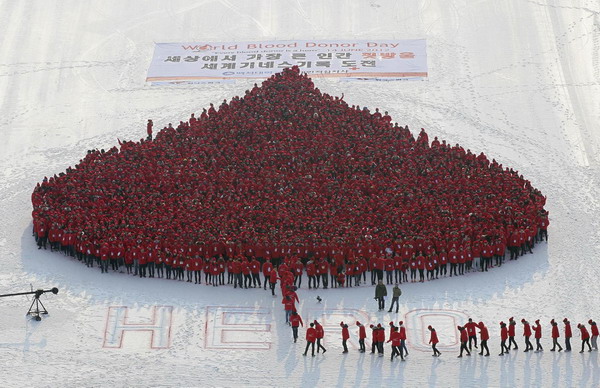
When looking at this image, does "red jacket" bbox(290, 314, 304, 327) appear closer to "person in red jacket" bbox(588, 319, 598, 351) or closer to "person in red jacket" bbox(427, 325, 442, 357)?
"person in red jacket" bbox(427, 325, 442, 357)

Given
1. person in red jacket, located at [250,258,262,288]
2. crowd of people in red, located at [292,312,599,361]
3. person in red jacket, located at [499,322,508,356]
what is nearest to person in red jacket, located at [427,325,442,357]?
crowd of people in red, located at [292,312,599,361]

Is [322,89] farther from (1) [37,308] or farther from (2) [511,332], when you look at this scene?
(2) [511,332]

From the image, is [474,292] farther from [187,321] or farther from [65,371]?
[65,371]

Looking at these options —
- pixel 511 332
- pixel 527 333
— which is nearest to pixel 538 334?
pixel 527 333

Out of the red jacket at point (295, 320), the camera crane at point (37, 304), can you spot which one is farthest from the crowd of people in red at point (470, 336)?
the camera crane at point (37, 304)

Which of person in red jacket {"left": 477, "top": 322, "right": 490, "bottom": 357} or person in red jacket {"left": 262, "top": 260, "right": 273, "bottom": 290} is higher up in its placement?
person in red jacket {"left": 262, "top": 260, "right": 273, "bottom": 290}
